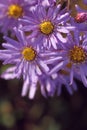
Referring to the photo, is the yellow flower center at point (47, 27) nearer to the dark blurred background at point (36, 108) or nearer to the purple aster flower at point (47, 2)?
the purple aster flower at point (47, 2)

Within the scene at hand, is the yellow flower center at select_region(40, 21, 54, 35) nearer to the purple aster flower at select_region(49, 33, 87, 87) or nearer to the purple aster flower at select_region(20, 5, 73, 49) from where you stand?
the purple aster flower at select_region(20, 5, 73, 49)

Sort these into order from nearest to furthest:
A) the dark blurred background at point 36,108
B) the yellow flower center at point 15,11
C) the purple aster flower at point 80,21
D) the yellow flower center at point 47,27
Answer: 1. the purple aster flower at point 80,21
2. the yellow flower center at point 47,27
3. the yellow flower center at point 15,11
4. the dark blurred background at point 36,108

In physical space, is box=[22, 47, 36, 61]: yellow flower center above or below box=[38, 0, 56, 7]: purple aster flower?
below

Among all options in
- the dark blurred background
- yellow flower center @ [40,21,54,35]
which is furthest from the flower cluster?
the dark blurred background

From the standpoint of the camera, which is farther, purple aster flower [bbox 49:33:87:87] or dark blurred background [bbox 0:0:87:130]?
dark blurred background [bbox 0:0:87:130]

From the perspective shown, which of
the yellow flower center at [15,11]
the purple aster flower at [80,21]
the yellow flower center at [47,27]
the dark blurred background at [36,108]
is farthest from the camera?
the dark blurred background at [36,108]

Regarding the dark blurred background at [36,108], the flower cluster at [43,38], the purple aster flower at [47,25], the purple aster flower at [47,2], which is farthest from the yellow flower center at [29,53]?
the dark blurred background at [36,108]
